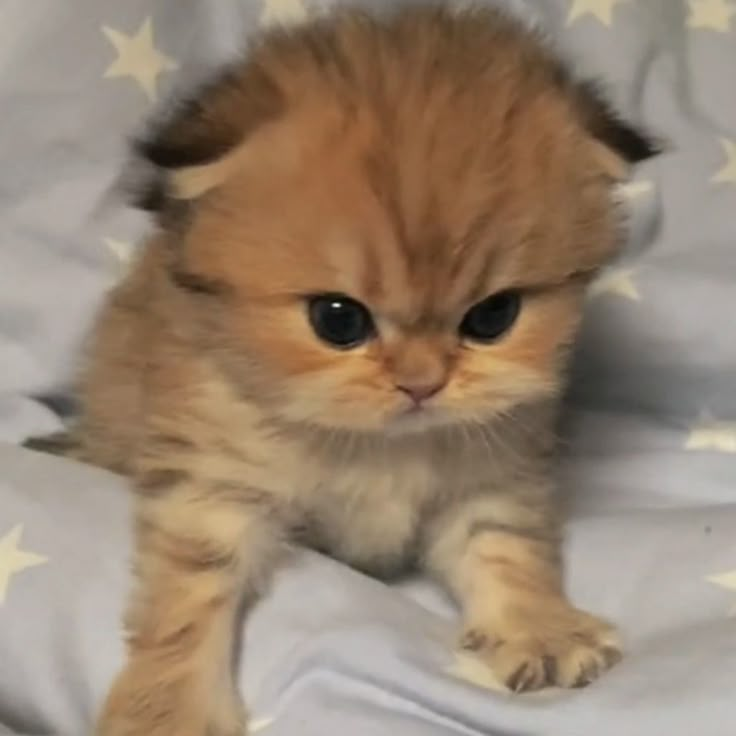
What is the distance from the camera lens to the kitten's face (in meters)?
1.10

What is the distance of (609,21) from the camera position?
1697mm

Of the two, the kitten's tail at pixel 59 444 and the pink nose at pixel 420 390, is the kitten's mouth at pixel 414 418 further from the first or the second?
the kitten's tail at pixel 59 444

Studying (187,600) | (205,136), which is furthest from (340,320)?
(187,600)

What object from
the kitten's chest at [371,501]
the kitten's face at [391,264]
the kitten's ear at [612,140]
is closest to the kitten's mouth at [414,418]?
the kitten's face at [391,264]

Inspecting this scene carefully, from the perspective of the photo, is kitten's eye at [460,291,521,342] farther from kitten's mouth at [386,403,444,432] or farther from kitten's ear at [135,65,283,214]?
kitten's ear at [135,65,283,214]

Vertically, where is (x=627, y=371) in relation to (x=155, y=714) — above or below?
above

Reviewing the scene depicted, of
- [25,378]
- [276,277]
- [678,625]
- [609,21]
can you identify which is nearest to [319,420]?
[276,277]

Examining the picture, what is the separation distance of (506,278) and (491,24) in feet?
0.84

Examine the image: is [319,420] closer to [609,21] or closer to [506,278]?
[506,278]

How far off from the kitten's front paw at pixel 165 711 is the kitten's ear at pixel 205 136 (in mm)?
335

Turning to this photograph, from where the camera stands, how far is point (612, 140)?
121 cm

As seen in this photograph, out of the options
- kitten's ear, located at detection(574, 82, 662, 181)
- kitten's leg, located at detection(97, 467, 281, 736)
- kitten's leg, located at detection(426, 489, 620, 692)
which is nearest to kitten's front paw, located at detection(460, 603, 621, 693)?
kitten's leg, located at detection(426, 489, 620, 692)

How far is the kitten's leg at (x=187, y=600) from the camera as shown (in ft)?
3.92

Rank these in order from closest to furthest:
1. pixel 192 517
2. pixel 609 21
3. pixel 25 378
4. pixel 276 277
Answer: pixel 276 277 < pixel 192 517 < pixel 25 378 < pixel 609 21
